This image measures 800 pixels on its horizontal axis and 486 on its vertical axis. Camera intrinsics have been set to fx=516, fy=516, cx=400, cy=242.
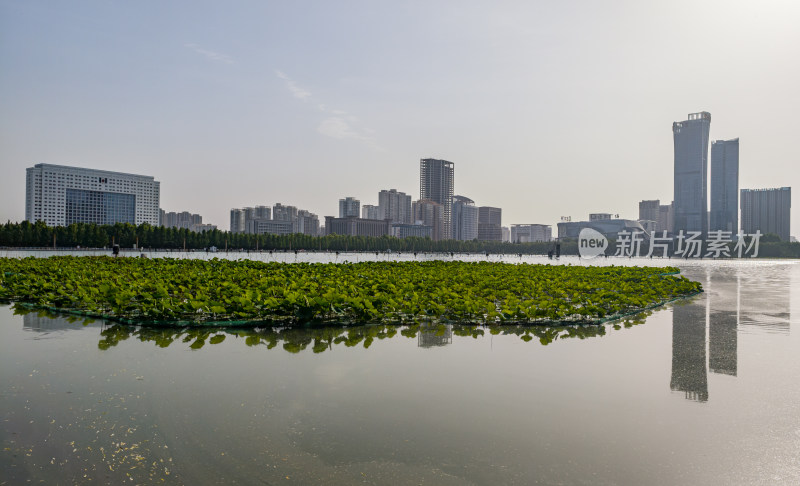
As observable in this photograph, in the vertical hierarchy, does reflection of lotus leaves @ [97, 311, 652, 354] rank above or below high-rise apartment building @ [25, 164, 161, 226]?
below

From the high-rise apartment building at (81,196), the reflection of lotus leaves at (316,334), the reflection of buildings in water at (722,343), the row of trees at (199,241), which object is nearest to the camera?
the reflection of buildings in water at (722,343)

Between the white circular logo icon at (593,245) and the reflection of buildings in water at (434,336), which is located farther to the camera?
the white circular logo icon at (593,245)

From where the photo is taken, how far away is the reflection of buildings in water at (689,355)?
17.6 ft

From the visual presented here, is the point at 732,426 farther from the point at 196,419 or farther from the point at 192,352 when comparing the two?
the point at 192,352

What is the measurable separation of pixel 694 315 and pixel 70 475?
11447mm

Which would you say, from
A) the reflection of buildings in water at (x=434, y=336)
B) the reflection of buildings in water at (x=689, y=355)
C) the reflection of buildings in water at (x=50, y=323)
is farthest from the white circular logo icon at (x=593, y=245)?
the reflection of buildings in water at (x=50, y=323)

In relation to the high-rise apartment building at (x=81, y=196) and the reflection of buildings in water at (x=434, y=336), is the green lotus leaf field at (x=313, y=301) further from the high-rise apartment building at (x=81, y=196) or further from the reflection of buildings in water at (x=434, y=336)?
the high-rise apartment building at (x=81, y=196)

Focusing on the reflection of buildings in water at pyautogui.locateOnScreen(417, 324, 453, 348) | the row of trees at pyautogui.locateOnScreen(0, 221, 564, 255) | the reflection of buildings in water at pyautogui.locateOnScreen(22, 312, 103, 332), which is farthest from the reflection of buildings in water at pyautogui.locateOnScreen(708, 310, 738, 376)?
the row of trees at pyautogui.locateOnScreen(0, 221, 564, 255)

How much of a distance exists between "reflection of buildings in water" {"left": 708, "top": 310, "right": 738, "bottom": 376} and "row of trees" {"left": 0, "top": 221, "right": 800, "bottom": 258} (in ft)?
280

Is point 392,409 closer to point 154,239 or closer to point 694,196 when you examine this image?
point 154,239

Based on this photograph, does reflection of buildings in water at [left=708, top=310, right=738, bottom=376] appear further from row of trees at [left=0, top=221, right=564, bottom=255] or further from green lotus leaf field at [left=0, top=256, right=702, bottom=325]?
row of trees at [left=0, top=221, right=564, bottom=255]

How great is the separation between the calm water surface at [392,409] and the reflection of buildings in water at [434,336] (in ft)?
0.28

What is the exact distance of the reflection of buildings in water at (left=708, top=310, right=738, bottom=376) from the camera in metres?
6.29

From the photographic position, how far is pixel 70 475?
3.23 m
